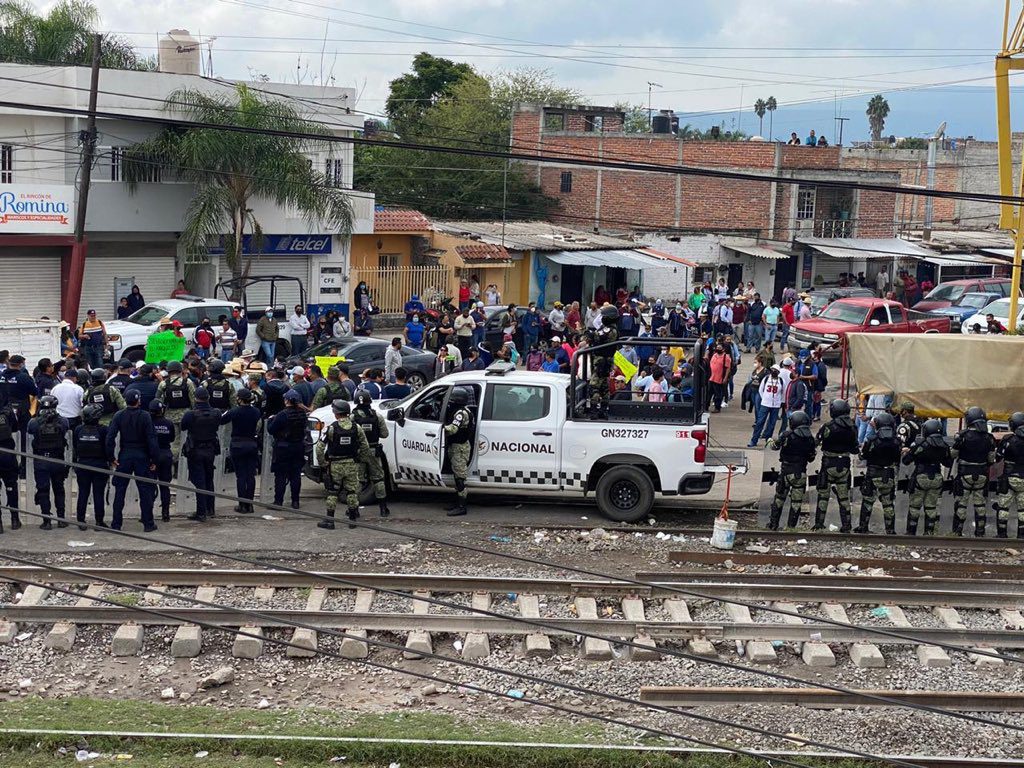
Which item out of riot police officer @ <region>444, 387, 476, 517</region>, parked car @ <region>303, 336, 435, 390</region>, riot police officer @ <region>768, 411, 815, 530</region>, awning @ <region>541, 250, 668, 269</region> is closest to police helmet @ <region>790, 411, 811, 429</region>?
riot police officer @ <region>768, 411, 815, 530</region>

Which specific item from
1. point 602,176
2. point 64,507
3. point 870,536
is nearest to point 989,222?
point 602,176

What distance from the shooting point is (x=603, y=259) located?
1566 inches

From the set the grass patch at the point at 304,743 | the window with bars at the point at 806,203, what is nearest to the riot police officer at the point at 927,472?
the grass patch at the point at 304,743

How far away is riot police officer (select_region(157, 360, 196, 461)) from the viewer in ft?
54.3

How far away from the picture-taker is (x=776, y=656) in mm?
11703

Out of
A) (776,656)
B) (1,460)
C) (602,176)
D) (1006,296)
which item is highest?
(602,176)

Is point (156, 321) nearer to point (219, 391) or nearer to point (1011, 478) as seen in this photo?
point (219, 391)

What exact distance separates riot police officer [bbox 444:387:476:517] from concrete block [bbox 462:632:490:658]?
4329mm

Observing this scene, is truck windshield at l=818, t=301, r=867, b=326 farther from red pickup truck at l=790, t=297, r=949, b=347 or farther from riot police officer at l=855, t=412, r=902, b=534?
riot police officer at l=855, t=412, r=902, b=534

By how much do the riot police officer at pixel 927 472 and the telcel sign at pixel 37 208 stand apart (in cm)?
2154

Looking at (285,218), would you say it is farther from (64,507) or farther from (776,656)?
(776,656)

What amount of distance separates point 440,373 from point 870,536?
9.79m

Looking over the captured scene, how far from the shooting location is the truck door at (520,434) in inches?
628

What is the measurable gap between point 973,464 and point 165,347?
14.0 meters
